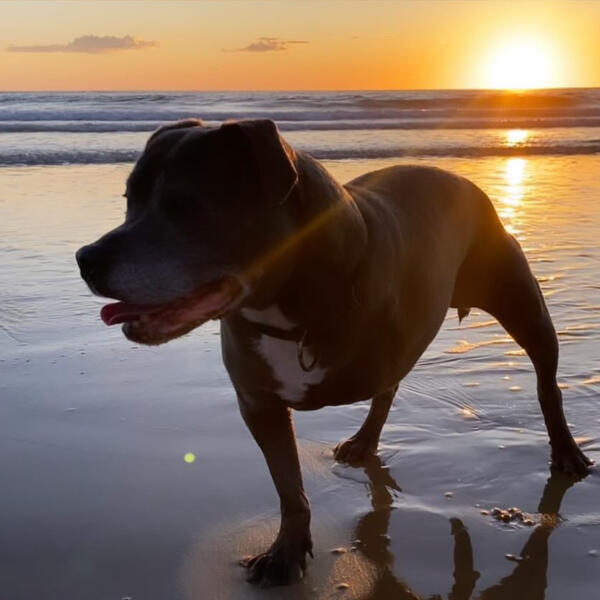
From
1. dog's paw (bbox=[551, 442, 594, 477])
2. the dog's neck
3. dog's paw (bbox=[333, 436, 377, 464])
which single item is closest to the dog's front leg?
the dog's neck

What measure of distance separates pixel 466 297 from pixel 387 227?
1059 mm

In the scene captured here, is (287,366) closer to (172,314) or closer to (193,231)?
(172,314)

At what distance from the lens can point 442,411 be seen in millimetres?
4344

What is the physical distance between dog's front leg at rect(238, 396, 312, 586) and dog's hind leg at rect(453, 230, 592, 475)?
125 cm

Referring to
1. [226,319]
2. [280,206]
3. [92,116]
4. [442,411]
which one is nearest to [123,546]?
[226,319]

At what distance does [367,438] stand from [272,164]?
5.74 feet

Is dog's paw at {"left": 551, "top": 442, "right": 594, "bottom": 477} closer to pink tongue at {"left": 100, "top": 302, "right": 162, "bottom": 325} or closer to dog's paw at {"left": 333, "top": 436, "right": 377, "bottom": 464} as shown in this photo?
dog's paw at {"left": 333, "top": 436, "right": 377, "bottom": 464}

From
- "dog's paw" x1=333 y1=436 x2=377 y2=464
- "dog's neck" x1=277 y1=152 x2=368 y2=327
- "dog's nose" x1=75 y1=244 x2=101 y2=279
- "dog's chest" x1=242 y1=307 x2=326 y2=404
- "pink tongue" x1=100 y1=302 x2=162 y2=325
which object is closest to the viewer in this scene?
"dog's nose" x1=75 y1=244 x2=101 y2=279

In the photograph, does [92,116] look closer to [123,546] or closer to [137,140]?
[137,140]

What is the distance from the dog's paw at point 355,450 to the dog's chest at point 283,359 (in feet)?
3.17

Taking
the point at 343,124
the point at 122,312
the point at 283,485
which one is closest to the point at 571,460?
the point at 283,485

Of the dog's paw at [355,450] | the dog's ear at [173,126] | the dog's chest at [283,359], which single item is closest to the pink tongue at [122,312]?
the dog's chest at [283,359]

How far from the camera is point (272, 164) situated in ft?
8.12

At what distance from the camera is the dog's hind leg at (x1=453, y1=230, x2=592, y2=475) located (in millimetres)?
3971
